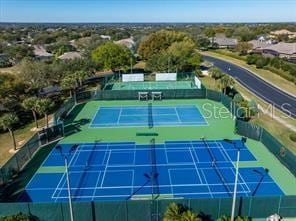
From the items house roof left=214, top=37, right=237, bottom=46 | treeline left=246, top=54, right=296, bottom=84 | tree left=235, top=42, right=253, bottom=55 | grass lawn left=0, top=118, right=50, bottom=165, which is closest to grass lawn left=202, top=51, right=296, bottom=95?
treeline left=246, top=54, right=296, bottom=84

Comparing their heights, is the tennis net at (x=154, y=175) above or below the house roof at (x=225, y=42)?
below

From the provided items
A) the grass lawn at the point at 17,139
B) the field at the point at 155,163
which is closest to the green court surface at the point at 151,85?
the field at the point at 155,163

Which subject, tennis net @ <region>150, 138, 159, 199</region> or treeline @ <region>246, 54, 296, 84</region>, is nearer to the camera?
tennis net @ <region>150, 138, 159, 199</region>

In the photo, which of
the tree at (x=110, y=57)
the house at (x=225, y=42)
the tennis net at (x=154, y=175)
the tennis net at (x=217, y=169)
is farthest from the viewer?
the house at (x=225, y=42)

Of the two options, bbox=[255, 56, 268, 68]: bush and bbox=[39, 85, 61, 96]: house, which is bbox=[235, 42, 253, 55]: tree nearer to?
bbox=[255, 56, 268, 68]: bush


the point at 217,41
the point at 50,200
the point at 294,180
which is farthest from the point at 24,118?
the point at 217,41

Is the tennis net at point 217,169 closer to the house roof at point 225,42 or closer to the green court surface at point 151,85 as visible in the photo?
the green court surface at point 151,85

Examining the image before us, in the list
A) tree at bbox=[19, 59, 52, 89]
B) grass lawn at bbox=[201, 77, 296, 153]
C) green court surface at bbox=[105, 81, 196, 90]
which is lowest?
green court surface at bbox=[105, 81, 196, 90]

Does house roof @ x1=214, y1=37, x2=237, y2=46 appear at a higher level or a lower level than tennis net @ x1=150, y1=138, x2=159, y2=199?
higher
